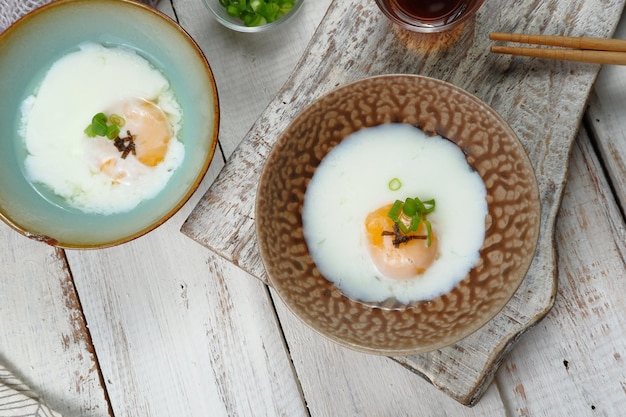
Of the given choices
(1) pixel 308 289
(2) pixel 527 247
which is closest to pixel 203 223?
(1) pixel 308 289

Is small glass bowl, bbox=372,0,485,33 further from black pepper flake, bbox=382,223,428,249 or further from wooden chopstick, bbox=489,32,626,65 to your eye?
Answer: black pepper flake, bbox=382,223,428,249

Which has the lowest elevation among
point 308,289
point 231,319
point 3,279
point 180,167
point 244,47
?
point 231,319

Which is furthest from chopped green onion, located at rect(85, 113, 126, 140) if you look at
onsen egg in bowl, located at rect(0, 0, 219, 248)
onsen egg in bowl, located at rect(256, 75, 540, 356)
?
onsen egg in bowl, located at rect(256, 75, 540, 356)

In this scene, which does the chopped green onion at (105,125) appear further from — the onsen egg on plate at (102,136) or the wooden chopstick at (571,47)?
the wooden chopstick at (571,47)

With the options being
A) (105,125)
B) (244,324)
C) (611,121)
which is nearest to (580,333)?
(611,121)

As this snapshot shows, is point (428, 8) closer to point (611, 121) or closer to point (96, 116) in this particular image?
point (611, 121)

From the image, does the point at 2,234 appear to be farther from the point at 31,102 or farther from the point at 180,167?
the point at 180,167
